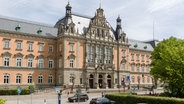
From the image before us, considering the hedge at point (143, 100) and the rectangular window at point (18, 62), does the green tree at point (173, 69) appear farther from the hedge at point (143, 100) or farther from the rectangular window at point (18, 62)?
the rectangular window at point (18, 62)

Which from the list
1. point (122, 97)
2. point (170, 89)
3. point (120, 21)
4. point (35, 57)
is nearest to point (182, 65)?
point (170, 89)

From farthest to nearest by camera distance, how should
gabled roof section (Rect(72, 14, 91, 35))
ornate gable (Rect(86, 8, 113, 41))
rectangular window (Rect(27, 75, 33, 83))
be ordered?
ornate gable (Rect(86, 8, 113, 41)) < gabled roof section (Rect(72, 14, 91, 35)) < rectangular window (Rect(27, 75, 33, 83))

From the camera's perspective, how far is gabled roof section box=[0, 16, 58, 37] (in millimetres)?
68988

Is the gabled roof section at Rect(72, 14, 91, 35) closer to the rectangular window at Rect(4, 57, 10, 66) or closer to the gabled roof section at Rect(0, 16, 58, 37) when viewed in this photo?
the gabled roof section at Rect(0, 16, 58, 37)

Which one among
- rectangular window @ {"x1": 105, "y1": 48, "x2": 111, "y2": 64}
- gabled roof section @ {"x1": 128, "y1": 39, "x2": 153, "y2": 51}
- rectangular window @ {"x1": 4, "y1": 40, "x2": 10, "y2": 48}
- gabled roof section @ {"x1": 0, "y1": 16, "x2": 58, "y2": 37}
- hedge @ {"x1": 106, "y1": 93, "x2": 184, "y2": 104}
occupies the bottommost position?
hedge @ {"x1": 106, "y1": 93, "x2": 184, "y2": 104}

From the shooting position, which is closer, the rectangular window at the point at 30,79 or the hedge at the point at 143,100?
the hedge at the point at 143,100

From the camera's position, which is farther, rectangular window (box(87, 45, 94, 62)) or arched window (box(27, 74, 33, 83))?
rectangular window (box(87, 45, 94, 62))

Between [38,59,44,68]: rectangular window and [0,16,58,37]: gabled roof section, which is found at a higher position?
[0,16,58,37]: gabled roof section

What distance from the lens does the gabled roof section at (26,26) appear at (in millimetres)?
68988

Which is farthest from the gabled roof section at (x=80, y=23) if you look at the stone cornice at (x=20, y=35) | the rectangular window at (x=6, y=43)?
the rectangular window at (x=6, y=43)

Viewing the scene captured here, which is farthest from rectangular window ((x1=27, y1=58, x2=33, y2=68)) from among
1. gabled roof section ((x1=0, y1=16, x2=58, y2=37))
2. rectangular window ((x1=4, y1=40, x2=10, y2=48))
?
gabled roof section ((x1=0, y1=16, x2=58, y2=37))

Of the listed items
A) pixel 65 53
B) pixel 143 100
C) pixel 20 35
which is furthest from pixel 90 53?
pixel 143 100

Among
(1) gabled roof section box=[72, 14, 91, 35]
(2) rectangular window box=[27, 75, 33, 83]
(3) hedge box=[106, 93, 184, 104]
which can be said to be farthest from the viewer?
(1) gabled roof section box=[72, 14, 91, 35]

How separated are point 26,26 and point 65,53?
486 inches
